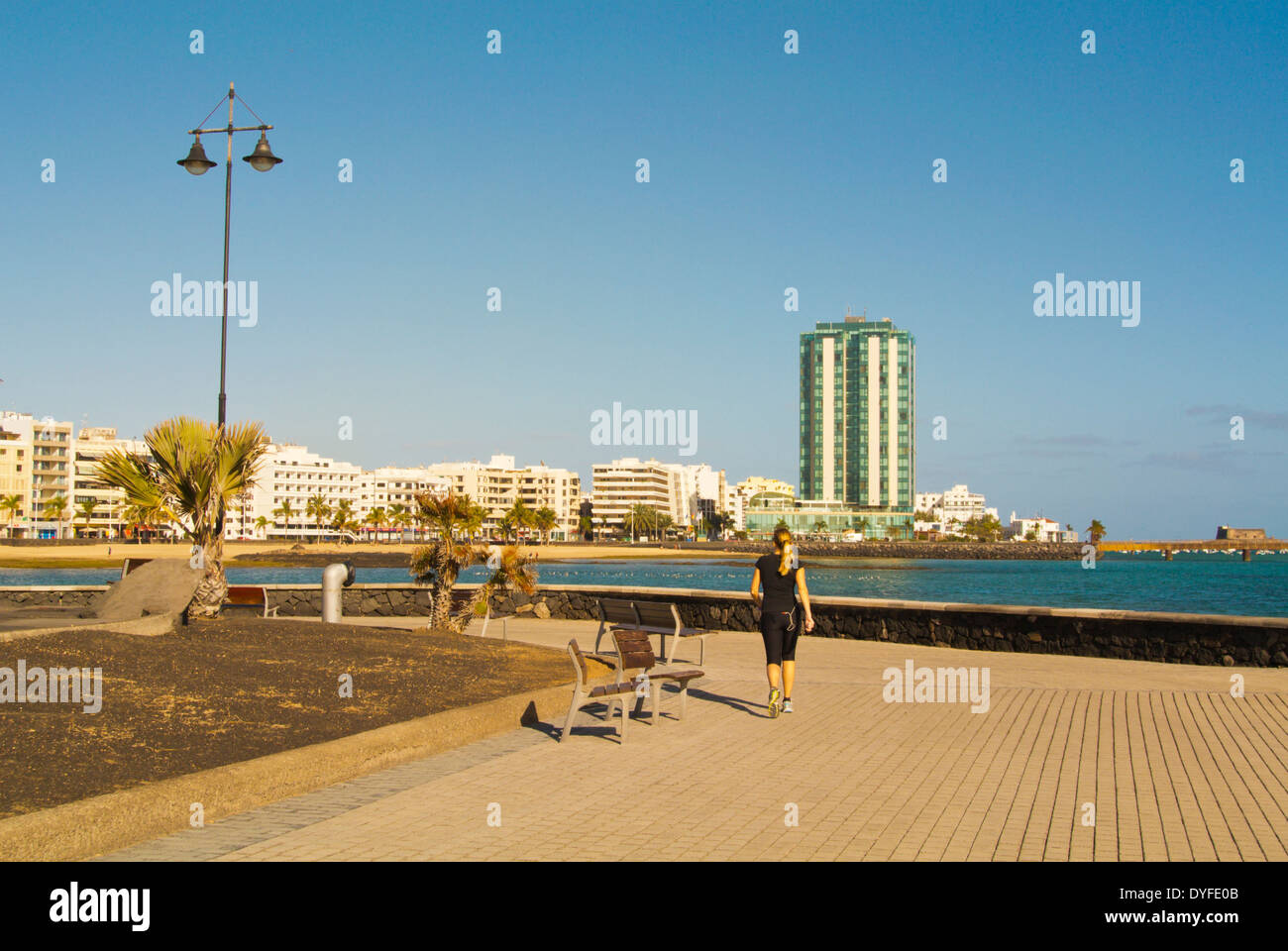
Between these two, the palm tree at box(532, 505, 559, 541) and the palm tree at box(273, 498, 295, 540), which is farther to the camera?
the palm tree at box(532, 505, 559, 541)

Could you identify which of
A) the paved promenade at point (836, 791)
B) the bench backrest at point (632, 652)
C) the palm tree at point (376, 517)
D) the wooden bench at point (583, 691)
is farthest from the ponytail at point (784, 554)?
the palm tree at point (376, 517)

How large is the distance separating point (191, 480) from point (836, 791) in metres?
9.97

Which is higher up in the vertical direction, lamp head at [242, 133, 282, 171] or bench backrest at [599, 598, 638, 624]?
lamp head at [242, 133, 282, 171]

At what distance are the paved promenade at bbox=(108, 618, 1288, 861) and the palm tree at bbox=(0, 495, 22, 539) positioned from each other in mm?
148725

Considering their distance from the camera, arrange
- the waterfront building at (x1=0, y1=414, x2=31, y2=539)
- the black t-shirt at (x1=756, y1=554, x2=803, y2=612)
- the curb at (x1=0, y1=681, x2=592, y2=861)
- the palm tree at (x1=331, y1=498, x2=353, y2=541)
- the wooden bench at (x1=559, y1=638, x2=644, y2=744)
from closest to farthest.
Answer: the curb at (x1=0, y1=681, x2=592, y2=861) < the wooden bench at (x1=559, y1=638, x2=644, y2=744) < the black t-shirt at (x1=756, y1=554, x2=803, y2=612) < the waterfront building at (x1=0, y1=414, x2=31, y2=539) < the palm tree at (x1=331, y1=498, x2=353, y2=541)

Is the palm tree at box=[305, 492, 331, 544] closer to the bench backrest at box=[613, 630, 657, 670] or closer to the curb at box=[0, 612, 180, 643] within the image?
the curb at box=[0, 612, 180, 643]

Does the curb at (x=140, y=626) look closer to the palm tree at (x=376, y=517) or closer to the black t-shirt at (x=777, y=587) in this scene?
the black t-shirt at (x=777, y=587)

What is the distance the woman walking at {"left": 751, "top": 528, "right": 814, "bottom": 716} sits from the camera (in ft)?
35.7

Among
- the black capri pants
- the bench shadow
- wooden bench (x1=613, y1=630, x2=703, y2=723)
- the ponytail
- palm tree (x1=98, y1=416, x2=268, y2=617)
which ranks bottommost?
the bench shadow

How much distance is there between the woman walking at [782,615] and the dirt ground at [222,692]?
241 cm

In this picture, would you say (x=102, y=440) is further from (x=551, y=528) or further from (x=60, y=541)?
(x=551, y=528)

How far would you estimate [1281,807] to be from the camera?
7.14 m

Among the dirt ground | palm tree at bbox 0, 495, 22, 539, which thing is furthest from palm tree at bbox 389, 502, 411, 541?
the dirt ground
